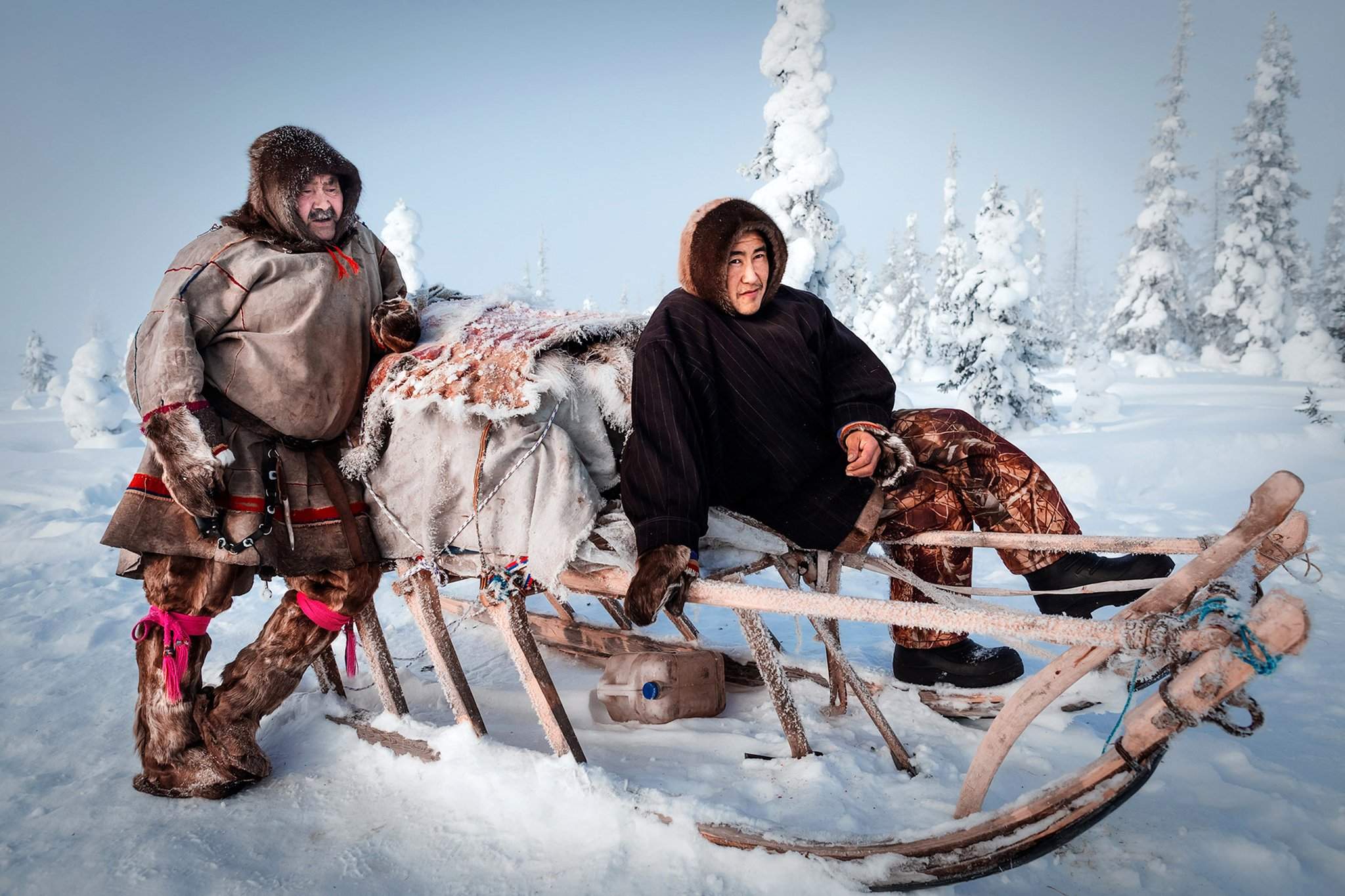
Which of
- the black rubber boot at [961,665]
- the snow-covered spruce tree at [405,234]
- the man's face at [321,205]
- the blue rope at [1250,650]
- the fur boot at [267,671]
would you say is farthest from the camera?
the snow-covered spruce tree at [405,234]

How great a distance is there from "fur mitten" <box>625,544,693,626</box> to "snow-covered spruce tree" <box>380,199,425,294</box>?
18.8 metres

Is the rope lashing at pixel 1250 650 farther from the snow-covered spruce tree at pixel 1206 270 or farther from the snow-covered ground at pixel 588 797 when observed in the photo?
the snow-covered spruce tree at pixel 1206 270

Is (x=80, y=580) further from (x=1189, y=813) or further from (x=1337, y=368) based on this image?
(x=1337, y=368)

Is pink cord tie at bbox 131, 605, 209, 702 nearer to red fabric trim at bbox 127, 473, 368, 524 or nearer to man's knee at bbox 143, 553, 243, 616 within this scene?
man's knee at bbox 143, 553, 243, 616

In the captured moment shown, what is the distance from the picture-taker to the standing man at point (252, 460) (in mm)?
2496

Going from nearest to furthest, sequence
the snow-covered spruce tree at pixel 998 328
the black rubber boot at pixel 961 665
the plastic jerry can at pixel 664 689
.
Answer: the black rubber boot at pixel 961 665 → the plastic jerry can at pixel 664 689 → the snow-covered spruce tree at pixel 998 328

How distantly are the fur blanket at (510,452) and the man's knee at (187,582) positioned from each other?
0.61m

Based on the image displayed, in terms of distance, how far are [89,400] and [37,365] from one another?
2334cm

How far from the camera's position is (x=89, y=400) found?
46.5 feet

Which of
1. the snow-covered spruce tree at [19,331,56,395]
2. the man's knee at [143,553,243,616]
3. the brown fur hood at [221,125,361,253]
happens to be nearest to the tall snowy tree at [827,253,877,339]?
the brown fur hood at [221,125,361,253]

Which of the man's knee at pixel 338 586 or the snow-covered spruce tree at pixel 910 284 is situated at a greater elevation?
the snow-covered spruce tree at pixel 910 284

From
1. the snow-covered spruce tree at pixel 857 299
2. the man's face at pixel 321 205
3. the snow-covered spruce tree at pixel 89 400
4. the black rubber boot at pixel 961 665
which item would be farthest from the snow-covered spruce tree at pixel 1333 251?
the snow-covered spruce tree at pixel 89 400

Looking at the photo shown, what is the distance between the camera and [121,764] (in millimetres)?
2891

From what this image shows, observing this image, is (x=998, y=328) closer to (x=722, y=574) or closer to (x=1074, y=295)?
(x=722, y=574)
